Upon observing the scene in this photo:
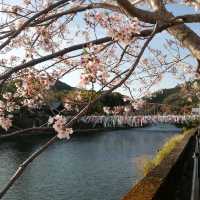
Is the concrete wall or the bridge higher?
the bridge

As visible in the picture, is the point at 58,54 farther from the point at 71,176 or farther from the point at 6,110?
the point at 71,176

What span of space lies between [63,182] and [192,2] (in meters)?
21.2

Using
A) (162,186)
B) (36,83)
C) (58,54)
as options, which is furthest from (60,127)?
(162,186)

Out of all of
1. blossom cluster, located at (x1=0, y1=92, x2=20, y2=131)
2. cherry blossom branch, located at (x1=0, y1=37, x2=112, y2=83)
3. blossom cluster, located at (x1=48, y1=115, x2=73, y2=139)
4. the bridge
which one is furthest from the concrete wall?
blossom cluster, located at (x1=48, y1=115, x2=73, y2=139)

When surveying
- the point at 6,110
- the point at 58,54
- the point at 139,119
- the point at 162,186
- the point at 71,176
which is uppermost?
the point at 58,54

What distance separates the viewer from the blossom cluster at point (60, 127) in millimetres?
3899

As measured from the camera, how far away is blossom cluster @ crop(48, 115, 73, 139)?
12.8ft

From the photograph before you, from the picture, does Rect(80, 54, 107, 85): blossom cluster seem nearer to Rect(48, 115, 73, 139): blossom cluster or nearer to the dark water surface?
Rect(48, 115, 73, 139): blossom cluster

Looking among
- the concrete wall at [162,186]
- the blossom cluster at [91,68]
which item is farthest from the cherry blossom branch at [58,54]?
the concrete wall at [162,186]

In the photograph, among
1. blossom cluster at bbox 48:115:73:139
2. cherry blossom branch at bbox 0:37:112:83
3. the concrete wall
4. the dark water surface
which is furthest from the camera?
the dark water surface

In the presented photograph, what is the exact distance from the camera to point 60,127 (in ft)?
13.0

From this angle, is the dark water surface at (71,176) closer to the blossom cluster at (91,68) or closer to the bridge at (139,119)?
the bridge at (139,119)

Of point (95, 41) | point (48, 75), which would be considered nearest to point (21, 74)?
point (48, 75)

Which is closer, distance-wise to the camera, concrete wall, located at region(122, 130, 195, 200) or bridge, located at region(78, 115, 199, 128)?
concrete wall, located at region(122, 130, 195, 200)
